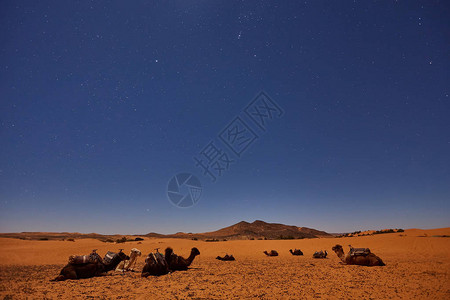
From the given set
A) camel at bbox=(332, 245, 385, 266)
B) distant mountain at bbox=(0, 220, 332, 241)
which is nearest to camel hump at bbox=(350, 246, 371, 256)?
camel at bbox=(332, 245, 385, 266)

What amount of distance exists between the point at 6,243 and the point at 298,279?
30164 mm

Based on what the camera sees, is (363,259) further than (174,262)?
Yes

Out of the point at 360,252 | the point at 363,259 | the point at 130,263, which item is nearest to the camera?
the point at 130,263

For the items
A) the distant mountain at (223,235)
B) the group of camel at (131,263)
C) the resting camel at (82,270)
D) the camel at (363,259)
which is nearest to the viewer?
the resting camel at (82,270)

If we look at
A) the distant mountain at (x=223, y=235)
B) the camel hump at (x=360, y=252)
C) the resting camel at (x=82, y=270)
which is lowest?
the distant mountain at (x=223, y=235)

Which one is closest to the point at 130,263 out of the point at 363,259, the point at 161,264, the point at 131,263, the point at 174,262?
the point at 131,263

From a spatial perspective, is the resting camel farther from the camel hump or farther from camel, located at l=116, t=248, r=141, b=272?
the camel hump

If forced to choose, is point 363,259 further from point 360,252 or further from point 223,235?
point 223,235

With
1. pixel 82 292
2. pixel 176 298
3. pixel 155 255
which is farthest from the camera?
pixel 155 255

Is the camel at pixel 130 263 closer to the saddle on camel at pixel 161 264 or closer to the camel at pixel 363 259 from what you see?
the saddle on camel at pixel 161 264

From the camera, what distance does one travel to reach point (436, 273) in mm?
10250

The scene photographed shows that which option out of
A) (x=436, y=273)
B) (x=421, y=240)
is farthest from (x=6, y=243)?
(x=421, y=240)

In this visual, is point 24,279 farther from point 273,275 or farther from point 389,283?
point 389,283

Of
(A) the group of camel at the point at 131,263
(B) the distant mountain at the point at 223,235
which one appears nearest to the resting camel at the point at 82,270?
(A) the group of camel at the point at 131,263
